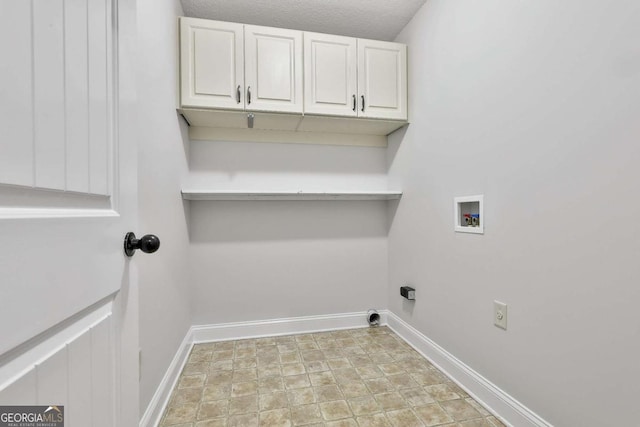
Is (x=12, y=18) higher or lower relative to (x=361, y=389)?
higher

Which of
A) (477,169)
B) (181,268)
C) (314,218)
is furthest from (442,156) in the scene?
(181,268)

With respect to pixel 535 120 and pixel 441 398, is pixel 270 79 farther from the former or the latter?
pixel 441 398

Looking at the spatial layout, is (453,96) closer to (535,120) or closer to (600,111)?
(535,120)

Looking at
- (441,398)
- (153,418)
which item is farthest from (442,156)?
(153,418)

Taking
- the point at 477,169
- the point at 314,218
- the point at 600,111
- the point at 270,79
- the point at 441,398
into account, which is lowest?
the point at 441,398

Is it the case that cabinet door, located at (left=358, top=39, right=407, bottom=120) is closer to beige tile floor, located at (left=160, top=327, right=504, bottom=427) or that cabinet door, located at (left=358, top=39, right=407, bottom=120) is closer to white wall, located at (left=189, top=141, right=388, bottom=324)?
white wall, located at (left=189, top=141, right=388, bottom=324)

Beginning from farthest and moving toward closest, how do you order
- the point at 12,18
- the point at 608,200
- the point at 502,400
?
the point at 502,400, the point at 608,200, the point at 12,18

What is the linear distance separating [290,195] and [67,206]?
72.5 inches

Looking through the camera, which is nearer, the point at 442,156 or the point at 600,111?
the point at 600,111

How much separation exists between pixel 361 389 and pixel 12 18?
1.88 metres

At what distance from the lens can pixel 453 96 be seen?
1.72 m

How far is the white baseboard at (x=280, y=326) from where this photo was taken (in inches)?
88.6

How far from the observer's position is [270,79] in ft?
6.53

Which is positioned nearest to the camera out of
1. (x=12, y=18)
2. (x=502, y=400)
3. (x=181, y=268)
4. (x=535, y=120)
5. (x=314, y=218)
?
(x=12, y=18)
